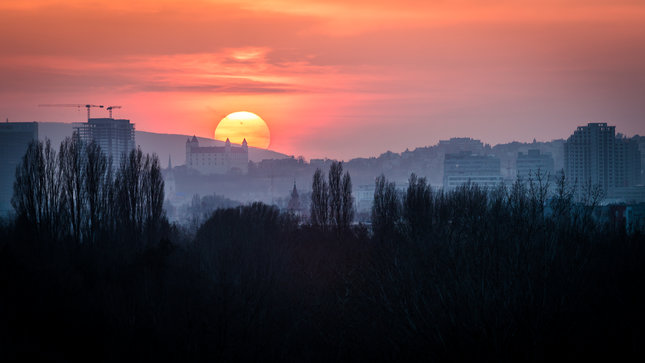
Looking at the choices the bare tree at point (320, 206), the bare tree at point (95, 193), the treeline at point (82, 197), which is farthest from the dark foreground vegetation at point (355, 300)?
the bare tree at point (320, 206)

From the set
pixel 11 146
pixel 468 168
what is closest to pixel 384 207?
pixel 11 146

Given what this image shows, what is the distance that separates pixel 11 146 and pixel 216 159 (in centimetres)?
7434

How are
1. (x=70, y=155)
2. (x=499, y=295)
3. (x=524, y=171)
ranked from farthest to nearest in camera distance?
(x=524, y=171) → (x=70, y=155) → (x=499, y=295)

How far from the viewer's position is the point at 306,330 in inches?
627

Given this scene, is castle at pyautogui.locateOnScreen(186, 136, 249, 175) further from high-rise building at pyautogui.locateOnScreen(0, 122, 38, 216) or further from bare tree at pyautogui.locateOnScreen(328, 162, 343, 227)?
bare tree at pyautogui.locateOnScreen(328, 162, 343, 227)

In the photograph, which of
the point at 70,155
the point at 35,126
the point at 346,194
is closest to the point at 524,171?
the point at 35,126

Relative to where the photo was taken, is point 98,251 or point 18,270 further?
point 98,251

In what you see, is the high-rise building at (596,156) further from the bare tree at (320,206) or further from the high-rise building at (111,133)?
the high-rise building at (111,133)

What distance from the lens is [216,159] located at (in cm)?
19088

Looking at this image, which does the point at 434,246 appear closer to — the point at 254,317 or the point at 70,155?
the point at 254,317

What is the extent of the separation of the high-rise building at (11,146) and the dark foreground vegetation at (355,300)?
93609 millimetres

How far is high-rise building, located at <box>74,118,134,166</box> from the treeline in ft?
478

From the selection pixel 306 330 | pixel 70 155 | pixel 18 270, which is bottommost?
pixel 306 330

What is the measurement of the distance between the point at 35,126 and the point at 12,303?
123 meters
